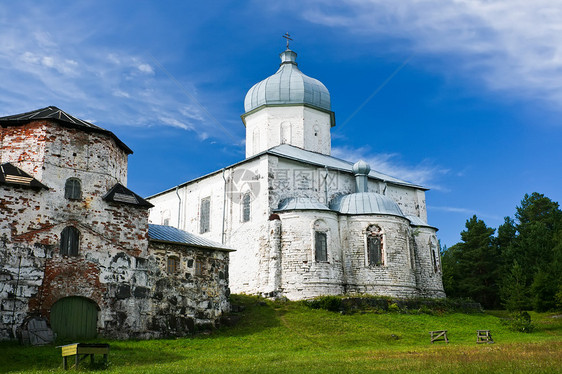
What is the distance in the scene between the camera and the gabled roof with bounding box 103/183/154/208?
20.8 metres

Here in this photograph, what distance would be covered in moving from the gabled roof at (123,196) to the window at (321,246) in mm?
10447

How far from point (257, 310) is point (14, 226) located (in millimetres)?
11288

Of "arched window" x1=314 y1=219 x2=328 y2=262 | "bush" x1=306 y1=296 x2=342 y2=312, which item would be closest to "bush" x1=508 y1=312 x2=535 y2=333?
"bush" x1=306 y1=296 x2=342 y2=312

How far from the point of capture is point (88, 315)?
19391mm

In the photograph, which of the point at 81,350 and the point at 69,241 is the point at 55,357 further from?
the point at 69,241

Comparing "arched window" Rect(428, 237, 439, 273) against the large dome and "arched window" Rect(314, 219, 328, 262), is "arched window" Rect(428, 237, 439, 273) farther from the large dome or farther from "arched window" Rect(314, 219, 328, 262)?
the large dome

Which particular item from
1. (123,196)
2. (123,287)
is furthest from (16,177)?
(123,287)

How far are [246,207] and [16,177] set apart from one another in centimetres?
1465

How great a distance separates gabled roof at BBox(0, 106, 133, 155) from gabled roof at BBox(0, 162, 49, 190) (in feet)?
5.87

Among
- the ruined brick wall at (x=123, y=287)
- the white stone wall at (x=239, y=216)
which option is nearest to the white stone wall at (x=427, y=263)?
the white stone wall at (x=239, y=216)

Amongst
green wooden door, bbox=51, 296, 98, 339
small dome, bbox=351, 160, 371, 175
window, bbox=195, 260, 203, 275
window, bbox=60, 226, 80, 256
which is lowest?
green wooden door, bbox=51, 296, 98, 339

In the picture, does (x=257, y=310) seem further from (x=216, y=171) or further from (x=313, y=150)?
(x=313, y=150)

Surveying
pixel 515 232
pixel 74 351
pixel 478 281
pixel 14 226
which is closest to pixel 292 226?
pixel 14 226

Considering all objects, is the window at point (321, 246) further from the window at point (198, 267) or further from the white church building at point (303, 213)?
the window at point (198, 267)
